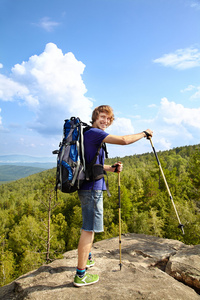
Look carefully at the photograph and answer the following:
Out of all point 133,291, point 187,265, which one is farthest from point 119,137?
point 187,265

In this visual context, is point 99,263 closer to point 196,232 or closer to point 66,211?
point 196,232

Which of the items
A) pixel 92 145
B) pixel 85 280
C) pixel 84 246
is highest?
pixel 92 145

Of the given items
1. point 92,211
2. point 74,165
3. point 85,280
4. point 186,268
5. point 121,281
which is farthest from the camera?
point 186,268

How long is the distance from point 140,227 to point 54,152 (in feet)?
105

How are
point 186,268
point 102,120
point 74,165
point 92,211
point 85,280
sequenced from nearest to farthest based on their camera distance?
point 74,165
point 92,211
point 85,280
point 102,120
point 186,268

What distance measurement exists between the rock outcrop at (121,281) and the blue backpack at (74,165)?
199cm

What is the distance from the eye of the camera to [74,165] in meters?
3.53

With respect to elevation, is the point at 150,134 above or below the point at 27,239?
above

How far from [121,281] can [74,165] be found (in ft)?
9.15

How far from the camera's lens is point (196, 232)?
23141 millimetres

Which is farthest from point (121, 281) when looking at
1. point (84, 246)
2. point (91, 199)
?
point (91, 199)

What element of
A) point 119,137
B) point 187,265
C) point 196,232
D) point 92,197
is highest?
point 119,137

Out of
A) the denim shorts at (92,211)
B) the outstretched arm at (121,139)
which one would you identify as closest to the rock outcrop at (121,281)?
the denim shorts at (92,211)

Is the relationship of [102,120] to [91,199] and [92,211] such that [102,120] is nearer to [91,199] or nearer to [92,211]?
[91,199]
